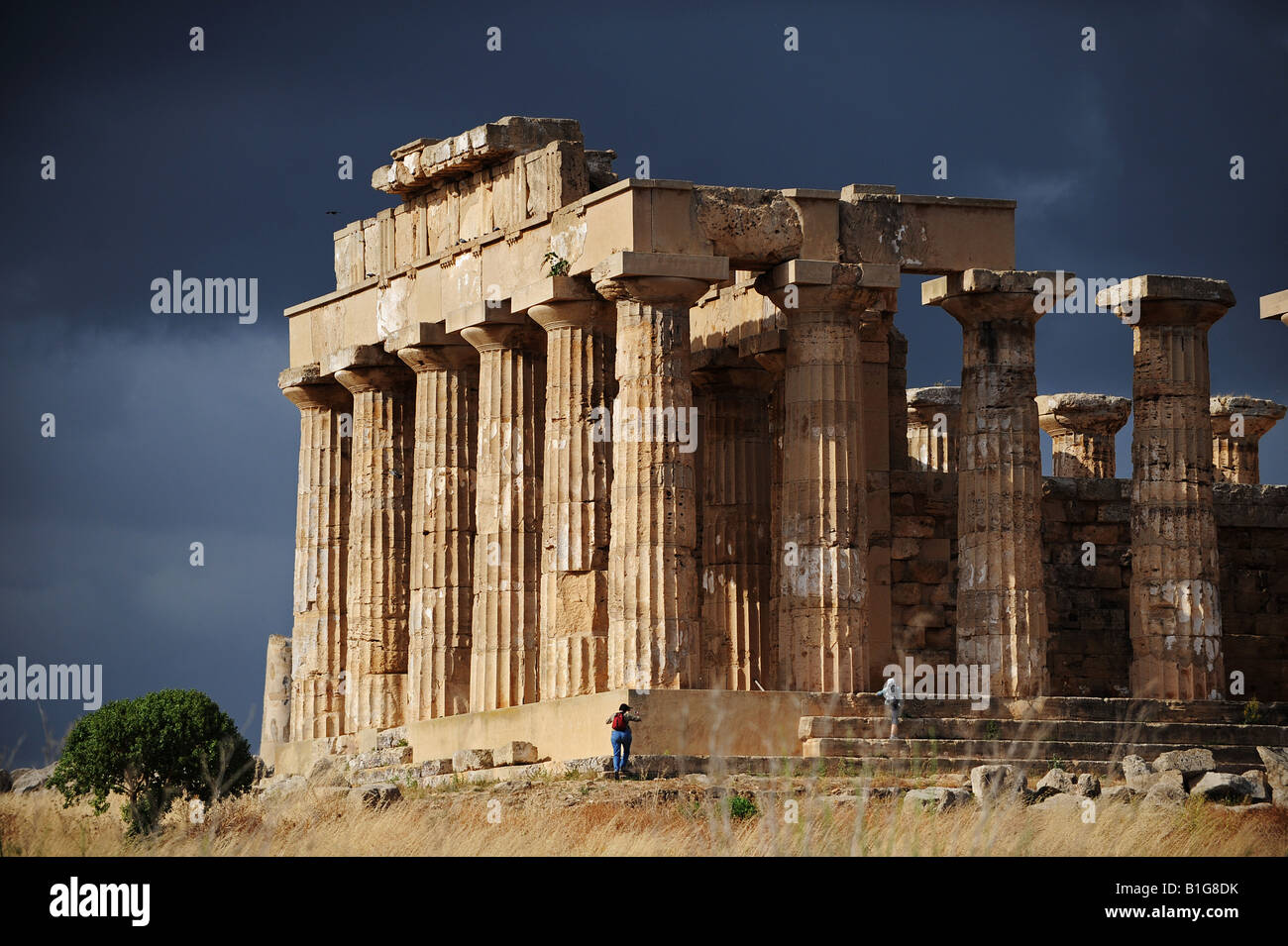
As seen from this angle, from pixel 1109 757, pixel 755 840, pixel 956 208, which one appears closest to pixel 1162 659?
pixel 1109 757

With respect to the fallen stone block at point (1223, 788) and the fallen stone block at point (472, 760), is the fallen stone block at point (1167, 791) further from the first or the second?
the fallen stone block at point (472, 760)

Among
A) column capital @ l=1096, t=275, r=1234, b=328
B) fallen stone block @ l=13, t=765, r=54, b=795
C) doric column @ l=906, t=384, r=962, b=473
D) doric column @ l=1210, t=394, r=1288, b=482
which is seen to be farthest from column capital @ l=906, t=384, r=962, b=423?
fallen stone block @ l=13, t=765, r=54, b=795

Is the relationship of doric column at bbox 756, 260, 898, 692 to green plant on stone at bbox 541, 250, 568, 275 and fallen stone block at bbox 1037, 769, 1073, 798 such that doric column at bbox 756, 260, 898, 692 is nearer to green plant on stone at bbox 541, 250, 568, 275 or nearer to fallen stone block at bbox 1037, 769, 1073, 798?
green plant on stone at bbox 541, 250, 568, 275

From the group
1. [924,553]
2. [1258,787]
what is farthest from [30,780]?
[1258,787]

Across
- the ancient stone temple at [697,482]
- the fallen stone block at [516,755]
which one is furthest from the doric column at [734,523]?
the fallen stone block at [516,755]

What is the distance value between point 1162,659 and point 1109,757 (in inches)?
202

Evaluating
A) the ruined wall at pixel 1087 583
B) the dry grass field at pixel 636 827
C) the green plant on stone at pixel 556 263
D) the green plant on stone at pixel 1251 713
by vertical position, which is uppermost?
the green plant on stone at pixel 556 263

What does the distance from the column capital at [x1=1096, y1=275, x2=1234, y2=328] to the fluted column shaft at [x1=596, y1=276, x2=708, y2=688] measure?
7743 mm

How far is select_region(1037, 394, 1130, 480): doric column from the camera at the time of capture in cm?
5128

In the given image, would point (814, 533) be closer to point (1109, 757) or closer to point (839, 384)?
point (839, 384)

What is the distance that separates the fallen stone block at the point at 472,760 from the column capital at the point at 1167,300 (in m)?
12.6

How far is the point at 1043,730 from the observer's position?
3538 cm

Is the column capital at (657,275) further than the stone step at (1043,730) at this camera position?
Yes

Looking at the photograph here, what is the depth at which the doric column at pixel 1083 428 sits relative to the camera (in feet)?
168
